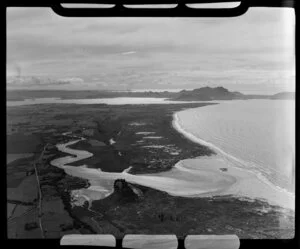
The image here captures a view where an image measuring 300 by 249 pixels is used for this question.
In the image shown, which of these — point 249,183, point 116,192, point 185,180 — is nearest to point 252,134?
point 249,183

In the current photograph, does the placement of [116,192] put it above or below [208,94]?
below

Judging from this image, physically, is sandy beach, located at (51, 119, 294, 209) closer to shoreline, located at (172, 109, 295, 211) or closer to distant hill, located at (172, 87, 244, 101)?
shoreline, located at (172, 109, 295, 211)

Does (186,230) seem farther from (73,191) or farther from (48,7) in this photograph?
(48,7)

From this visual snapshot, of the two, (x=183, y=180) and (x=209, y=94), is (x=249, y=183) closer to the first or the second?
(x=183, y=180)

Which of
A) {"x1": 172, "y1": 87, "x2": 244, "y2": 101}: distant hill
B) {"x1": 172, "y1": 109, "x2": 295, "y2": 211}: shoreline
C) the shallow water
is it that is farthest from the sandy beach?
{"x1": 172, "y1": 87, "x2": 244, "y2": 101}: distant hill

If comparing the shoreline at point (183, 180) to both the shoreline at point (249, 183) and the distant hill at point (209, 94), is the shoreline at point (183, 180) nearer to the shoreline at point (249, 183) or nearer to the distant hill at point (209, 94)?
the shoreline at point (249, 183)

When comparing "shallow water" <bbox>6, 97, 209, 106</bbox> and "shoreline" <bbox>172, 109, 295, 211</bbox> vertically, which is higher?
"shallow water" <bbox>6, 97, 209, 106</bbox>

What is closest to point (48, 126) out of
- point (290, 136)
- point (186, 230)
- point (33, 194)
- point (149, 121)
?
point (33, 194)

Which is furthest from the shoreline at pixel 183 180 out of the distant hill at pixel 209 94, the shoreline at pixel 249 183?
the distant hill at pixel 209 94
